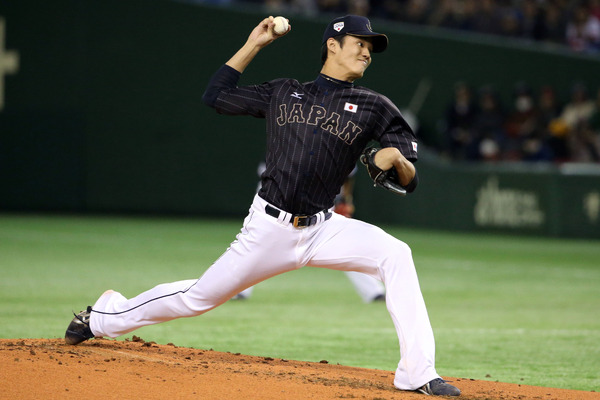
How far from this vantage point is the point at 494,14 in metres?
23.2

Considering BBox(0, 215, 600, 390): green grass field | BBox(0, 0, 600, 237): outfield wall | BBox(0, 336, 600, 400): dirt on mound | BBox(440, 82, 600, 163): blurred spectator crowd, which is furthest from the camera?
BBox(0, 0, 600, 237): outfield wall

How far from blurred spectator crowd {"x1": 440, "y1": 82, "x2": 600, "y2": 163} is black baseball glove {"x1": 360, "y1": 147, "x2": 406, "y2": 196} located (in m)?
16.0

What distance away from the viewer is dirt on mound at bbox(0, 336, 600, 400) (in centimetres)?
472

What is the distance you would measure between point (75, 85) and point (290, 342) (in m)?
16.4

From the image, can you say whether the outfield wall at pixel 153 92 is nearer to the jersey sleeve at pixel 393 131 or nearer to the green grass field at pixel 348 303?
the green grass field at pixel 348 303

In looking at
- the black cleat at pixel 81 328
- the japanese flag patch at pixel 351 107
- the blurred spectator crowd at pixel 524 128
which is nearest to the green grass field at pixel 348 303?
the black cleat at pixel 81 328

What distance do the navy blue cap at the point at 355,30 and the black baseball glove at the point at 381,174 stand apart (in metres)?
0.73

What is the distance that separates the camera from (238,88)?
18.5 feet

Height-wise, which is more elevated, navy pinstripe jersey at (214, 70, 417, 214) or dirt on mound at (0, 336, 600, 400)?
navy pinstripe jersey at (214, 70, 417, 214)

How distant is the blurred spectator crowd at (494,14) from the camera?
22.5m

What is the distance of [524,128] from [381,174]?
1662 centimetres

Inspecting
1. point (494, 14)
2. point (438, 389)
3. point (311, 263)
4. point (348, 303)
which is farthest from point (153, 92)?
point (438, 389)

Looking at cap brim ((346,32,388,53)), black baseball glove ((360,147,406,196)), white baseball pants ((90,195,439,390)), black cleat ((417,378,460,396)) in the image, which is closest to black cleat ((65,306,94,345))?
white baseball pants ((90,195,439,390))

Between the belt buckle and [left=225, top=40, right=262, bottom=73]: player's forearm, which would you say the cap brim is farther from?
the belt buckle
